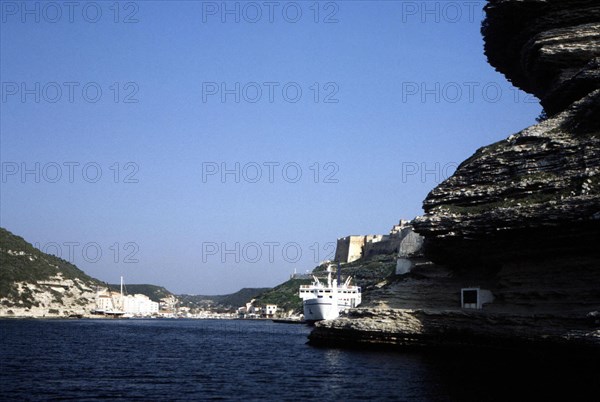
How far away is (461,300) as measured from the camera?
5688 centimetres

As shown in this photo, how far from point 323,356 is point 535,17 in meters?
37.6

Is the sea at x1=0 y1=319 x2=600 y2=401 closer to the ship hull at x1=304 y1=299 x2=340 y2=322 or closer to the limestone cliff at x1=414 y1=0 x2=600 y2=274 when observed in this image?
the limestone cliff at x1=414 y1=0 x2=600 y2=274

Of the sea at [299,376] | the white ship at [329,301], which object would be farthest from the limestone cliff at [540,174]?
the white ship at [329,301]

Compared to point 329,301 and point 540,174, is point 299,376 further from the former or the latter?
point 329,301

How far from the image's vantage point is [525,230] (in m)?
47.6

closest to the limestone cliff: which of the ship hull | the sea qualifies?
the sea

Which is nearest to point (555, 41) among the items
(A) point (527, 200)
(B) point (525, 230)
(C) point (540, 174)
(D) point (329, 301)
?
(C) point (540, 174)

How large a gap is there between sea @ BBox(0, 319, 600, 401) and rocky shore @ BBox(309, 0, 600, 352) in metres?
2.43

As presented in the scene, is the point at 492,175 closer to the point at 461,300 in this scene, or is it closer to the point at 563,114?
the point at 563,114

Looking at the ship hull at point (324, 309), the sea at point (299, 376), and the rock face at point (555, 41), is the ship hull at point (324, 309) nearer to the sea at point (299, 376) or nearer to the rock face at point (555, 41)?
the rock face at point (555, 41)

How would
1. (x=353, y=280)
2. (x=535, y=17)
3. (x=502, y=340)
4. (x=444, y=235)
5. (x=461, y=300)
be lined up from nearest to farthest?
(x=502, y=340)
(x=444, y=235)
(x=461, y=300)
(x=535, y=17)
(x=353, y=280)

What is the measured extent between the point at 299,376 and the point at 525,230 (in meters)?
19.7

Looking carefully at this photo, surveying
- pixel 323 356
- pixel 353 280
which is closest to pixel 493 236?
pixel 323 356

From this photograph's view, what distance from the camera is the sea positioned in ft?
106
